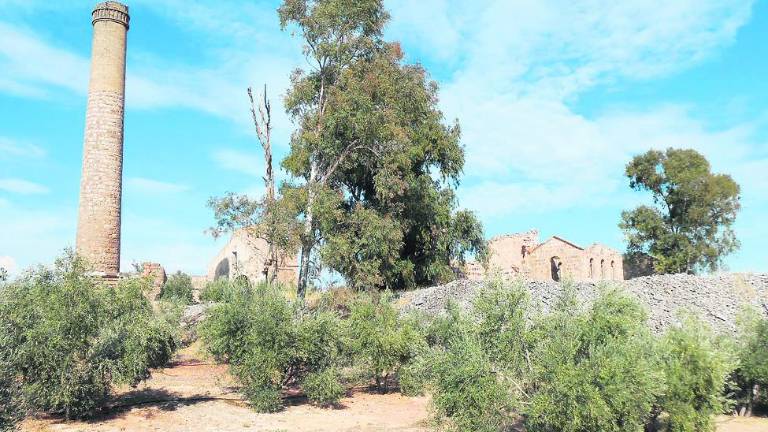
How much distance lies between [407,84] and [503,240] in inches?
790

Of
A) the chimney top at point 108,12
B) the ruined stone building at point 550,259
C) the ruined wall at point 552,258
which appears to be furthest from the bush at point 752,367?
the chimney top at point 108,12

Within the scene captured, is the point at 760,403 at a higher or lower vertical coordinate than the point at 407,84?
lower

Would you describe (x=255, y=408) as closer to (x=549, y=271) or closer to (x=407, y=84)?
(x=407, y=84)

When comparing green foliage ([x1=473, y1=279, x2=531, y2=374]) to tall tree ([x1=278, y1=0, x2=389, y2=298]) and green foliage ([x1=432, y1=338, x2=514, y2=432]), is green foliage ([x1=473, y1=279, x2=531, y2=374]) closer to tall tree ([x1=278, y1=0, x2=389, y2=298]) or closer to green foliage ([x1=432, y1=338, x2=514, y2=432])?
green foliage ([x1=432, y1=338, x2=514, y2=432])

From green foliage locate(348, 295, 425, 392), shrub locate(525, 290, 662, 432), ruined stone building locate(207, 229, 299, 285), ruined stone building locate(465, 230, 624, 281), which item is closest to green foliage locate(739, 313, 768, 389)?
shrub locate(525, 290, 662, 432)

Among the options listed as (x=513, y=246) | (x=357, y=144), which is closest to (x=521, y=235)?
(x=513, y=246)

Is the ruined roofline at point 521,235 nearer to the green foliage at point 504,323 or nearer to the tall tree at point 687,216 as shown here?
the tall tree at point 687,216

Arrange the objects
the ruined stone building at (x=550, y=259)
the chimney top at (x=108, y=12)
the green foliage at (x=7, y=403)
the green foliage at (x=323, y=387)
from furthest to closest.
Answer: the ruined stone building at (x=550, y=259) < the chimney top at (x=108, y=12) < the green foliage at (x=323, y=387) < the green foliage at (x=7, y=403)

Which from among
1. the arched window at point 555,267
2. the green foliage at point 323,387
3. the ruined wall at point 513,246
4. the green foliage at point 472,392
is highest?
the ruined wall at point 513,246

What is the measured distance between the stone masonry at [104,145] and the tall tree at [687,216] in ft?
109

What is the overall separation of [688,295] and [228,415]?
51.8ft

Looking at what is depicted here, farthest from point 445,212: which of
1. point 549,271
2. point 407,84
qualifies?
point 549,271

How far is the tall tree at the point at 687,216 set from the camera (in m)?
41.3

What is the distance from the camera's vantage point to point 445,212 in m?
30.6
